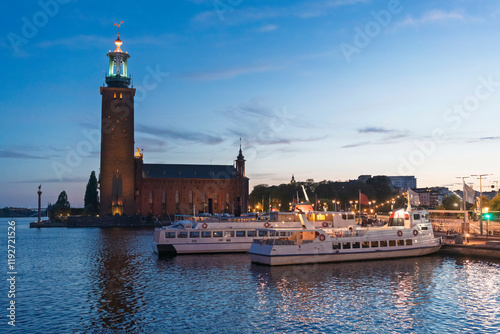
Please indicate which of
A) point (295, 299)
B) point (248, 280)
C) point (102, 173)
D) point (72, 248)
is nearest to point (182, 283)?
point (248, 280)

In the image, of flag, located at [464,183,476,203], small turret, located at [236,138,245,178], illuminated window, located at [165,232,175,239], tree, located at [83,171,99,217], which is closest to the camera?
illuminated window, located at [165,232,175,239]

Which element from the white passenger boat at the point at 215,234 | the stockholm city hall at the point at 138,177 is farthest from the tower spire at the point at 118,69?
the white passenger boat at the point at 215,234

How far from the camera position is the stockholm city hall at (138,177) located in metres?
158

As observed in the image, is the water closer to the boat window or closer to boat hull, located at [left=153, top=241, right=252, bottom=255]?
the boat window

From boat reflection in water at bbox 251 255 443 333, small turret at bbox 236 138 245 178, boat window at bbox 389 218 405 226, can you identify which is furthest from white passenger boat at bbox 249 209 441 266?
small turret at bbox 236 138 245 178

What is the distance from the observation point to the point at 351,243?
174 feet

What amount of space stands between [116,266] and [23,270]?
381 inches

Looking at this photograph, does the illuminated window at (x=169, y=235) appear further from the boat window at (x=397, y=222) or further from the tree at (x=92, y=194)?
the tree at (x=92, y=194)

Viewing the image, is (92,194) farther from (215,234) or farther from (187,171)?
(215,234)

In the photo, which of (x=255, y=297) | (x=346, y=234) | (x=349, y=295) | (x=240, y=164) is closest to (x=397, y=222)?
(x=346, y=234)

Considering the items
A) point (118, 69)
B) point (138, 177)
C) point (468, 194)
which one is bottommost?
point (468, 194)

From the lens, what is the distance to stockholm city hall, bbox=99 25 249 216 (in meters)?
158

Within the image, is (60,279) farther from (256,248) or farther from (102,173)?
(102,173)

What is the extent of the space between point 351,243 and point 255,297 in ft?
69.0
